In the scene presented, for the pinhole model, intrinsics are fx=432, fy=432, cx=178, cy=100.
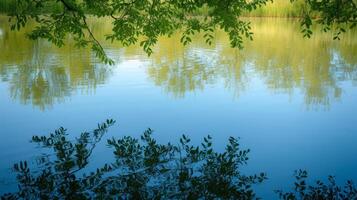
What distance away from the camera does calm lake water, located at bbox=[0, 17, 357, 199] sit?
7684 millimetres

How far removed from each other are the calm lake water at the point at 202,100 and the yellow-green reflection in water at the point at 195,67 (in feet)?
0.14

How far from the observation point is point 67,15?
695cm

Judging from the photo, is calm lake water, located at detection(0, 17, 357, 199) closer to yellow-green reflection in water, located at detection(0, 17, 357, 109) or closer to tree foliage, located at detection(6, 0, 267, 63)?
yellow-green reflection in water, located at detection(0, 17, 357, 109)

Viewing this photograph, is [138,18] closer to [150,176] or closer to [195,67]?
[150,176]

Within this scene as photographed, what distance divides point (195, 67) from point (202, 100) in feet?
18.8

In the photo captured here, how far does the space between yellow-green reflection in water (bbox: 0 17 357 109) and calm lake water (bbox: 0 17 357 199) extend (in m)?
0.04

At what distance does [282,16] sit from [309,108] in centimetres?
2722

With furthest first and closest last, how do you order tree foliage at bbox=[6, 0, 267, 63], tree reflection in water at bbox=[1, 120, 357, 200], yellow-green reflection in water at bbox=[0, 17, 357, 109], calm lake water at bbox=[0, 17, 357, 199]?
yellow-green reflection in water at bbox=[0, 17, 357, 109] < calm lake water at bbox=[0, 17, 357, 199] < tree foliage at bbox=[6, 0, 267, 63] < tree reflection in water at bbox=[1, 120, 357, 200]

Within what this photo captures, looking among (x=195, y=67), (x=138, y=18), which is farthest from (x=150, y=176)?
(x=195, y=67)

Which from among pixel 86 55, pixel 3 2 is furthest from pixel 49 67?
pixel 3 2

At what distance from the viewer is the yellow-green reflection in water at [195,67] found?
42.5 ft

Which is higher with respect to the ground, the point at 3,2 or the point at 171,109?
the point at 3,2

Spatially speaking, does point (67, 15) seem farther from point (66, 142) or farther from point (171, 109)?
point (171, 109)

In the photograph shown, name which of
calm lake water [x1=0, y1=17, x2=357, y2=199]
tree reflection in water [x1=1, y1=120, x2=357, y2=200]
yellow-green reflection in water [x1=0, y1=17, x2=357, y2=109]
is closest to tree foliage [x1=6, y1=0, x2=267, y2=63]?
tree reflection in water [x1=1, y1=120, x2=357, y2=200]
